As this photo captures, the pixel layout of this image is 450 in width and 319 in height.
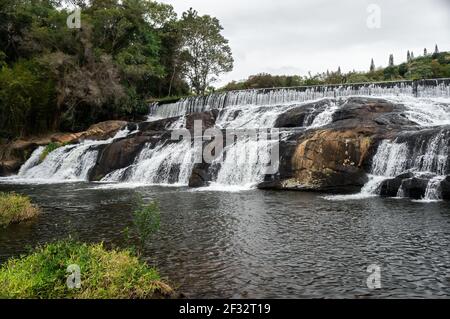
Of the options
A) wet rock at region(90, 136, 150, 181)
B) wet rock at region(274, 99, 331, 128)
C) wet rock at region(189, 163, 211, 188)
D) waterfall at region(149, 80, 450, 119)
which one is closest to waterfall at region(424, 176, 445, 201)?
wet rock at region(189, 163, 211, 188)

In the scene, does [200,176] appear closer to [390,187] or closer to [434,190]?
[390,187]

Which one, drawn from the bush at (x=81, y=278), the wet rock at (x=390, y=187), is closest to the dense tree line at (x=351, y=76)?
the wet rock at (x=390, y=187)

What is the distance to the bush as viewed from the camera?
7500 mm

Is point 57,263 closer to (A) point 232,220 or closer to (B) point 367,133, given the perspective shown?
(A) point 232,220

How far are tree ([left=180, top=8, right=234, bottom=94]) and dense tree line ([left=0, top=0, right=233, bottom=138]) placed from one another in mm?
128

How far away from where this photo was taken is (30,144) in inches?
1558

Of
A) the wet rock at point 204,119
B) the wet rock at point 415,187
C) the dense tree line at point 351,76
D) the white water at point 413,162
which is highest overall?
the dense tree line at point 351,76

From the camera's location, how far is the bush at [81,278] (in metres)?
7.50

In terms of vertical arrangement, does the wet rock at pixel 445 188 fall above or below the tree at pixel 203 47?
below

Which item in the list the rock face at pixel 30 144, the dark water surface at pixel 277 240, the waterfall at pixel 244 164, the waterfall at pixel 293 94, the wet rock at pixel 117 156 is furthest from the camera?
the rock face at pixel 30 144

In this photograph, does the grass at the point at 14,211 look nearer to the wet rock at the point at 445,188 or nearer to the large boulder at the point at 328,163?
the large boulder at the point at 328,163

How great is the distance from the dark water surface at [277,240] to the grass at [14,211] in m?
0.40

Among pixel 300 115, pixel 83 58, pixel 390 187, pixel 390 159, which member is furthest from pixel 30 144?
pixel 390 187

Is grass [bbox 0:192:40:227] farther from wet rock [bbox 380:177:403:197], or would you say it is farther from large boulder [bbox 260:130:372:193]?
wet rock [bbox 380:177:403:197]
